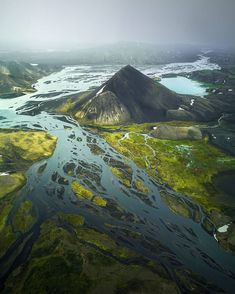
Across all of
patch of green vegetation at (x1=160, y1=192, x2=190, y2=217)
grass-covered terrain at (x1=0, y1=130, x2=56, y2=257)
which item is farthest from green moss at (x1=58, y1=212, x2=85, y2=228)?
patch of green vegetation at (x1=160, y1=192, x2=190, y2=217)

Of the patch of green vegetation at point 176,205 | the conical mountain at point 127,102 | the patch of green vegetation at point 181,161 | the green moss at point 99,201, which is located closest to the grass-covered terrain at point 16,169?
the green moss at point 99,201

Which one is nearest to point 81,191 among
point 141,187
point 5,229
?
point 141,187

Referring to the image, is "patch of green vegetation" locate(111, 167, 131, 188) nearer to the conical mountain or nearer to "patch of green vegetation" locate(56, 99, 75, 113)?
the conical mountain

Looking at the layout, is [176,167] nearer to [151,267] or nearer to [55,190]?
[55,190]

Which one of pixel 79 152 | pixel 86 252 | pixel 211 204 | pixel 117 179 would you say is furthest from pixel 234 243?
pixel 79 152

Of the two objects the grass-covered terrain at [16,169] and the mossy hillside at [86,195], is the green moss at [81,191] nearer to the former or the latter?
the mossy hillside at [86,195]

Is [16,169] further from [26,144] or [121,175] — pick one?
[121,175]

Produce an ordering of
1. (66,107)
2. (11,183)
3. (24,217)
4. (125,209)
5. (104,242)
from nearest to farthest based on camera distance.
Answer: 1. (104,242)
2. (24,217)
3. (125,209)
4. (11,183)
5. (66,107)
